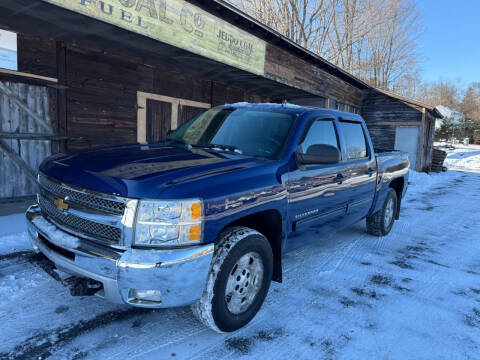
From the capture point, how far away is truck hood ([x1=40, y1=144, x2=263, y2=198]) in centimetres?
213

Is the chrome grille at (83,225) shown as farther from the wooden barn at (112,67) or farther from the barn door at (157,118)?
the barn door at (157,118)

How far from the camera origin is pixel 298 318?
115 inches

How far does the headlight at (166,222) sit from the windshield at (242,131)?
3.76ft

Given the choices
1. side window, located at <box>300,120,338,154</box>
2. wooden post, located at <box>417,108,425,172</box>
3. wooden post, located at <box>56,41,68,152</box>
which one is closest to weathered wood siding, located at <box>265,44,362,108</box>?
wooden post, located at <box>56,41,68,152</box>

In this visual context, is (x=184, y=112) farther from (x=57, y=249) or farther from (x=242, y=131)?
(x=57, y=249)

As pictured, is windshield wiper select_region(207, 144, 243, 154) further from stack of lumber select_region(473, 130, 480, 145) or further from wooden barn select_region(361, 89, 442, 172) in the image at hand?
stack of lumber select_region(473, 130, 480, 145)

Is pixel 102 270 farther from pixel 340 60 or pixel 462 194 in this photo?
pixel 340 60

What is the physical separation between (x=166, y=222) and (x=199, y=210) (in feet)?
0.77

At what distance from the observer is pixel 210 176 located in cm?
236

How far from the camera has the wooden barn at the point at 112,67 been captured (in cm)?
527

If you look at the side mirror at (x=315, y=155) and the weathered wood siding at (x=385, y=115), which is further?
the weathered wood siding at (x=385, y=115)

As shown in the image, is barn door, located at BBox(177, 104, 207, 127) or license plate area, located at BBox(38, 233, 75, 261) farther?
barn door, located at BBox(177, 104, 207, 127)

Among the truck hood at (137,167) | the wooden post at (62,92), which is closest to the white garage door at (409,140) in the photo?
the wooden post at (62,92)

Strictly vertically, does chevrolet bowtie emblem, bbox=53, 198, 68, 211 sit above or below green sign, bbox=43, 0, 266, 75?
below
